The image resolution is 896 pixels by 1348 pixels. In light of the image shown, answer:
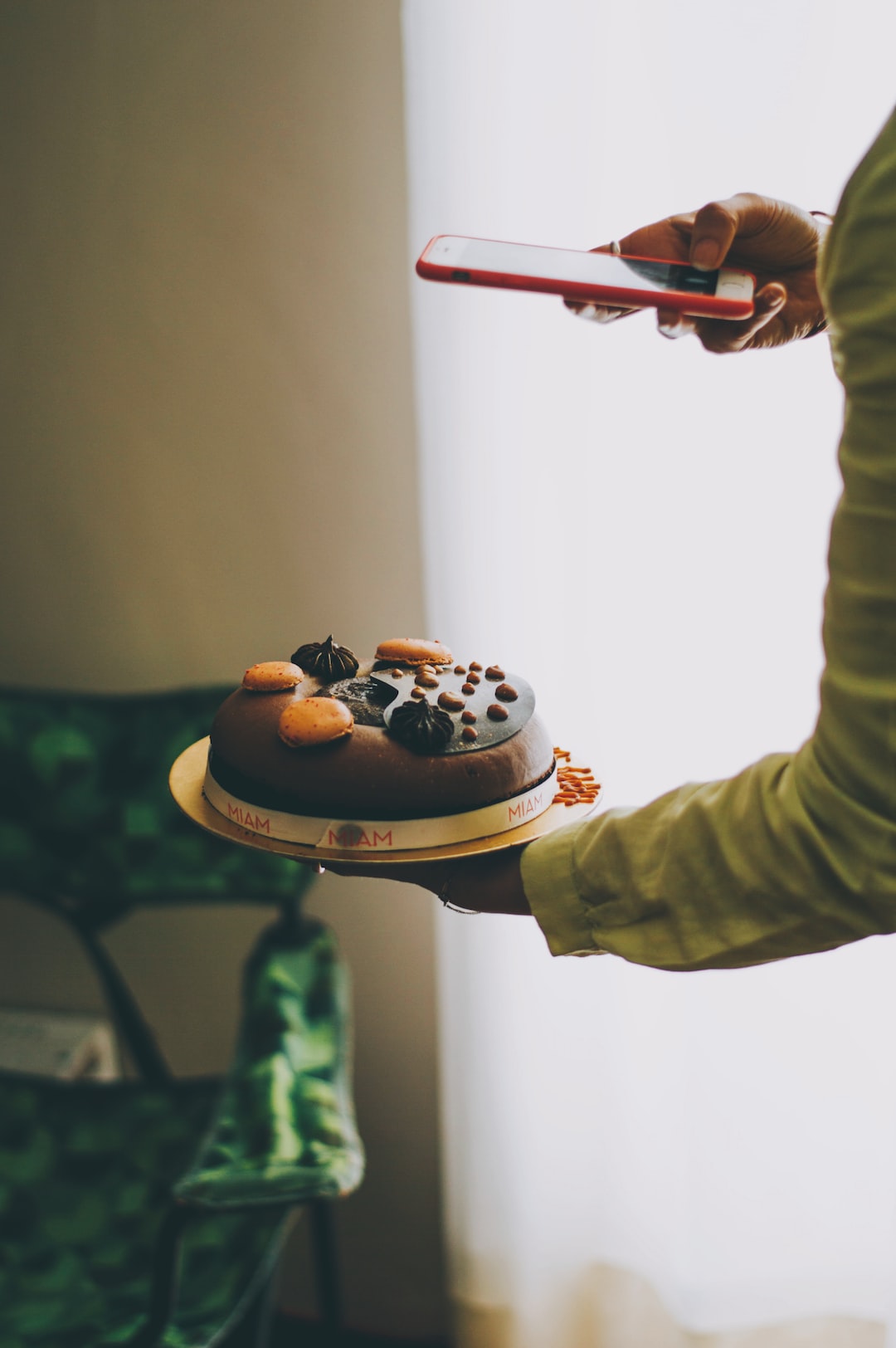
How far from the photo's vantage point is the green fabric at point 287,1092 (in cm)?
87

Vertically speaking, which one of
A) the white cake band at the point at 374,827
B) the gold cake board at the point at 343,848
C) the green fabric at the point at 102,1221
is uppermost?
the white cake band at the point at 374,827

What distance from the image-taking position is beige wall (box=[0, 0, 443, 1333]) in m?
1.19

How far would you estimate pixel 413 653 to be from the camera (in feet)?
1.47

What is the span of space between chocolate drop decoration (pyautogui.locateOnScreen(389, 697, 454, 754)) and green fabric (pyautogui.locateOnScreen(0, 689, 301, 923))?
34.7 inches

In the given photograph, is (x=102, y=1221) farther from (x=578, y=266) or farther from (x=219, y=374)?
(x=578, y=266)

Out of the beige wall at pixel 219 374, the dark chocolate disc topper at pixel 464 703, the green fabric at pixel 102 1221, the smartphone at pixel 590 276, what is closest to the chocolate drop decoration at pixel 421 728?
the dark chocolate disc topper at pixel 464 703

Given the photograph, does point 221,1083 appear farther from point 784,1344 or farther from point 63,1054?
point 784,1344

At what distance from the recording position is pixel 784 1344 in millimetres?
1293

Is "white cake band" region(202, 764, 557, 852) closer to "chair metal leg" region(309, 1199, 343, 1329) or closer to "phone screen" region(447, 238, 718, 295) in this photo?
"phone screen" region(447, 238, 718, 295)

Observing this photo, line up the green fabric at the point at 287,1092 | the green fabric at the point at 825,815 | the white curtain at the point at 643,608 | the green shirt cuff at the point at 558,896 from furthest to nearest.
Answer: the white curtain at the point at 643,608
the green fabric at the point at 287,1092
the green shirt cuff at the point at 558,896
the green fabric at the point at 825,815

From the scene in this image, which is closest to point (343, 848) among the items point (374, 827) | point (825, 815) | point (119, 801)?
point (374, 827)

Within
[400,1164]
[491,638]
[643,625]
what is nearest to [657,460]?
[643,625]

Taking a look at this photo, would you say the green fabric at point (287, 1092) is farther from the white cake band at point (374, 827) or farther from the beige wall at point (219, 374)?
the white cake band at point (374, 827)

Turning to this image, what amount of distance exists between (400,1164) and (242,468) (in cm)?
115
